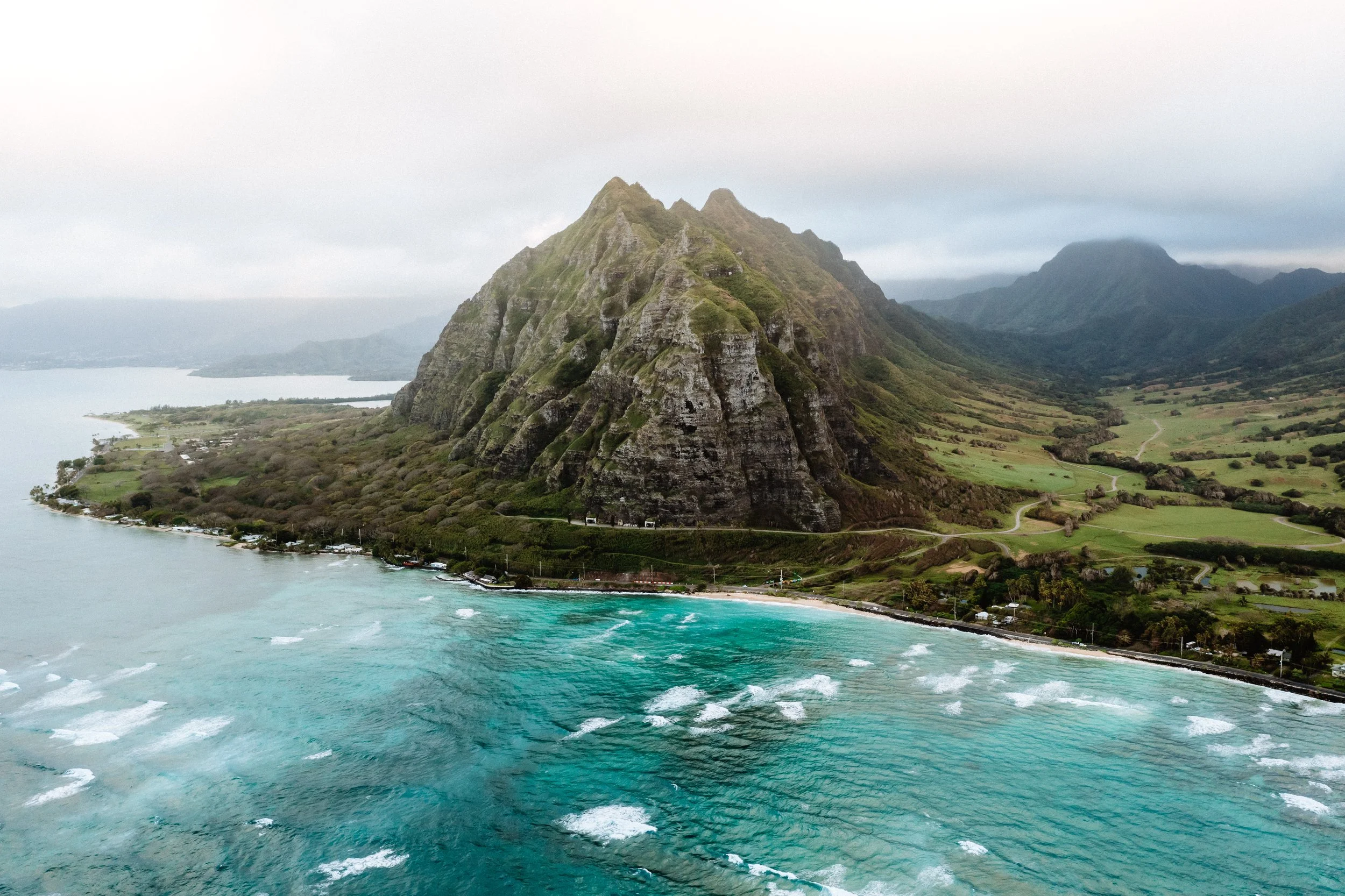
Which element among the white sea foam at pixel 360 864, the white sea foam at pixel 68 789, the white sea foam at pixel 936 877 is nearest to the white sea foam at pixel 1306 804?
the white sea foam at pixel 936 877

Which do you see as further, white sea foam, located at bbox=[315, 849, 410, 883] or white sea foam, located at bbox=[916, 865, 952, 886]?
white sea foam, located at bbox=[315, 849, 410, 883]

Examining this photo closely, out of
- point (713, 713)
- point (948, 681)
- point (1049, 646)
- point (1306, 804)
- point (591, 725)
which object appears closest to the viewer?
point (1306, 804)

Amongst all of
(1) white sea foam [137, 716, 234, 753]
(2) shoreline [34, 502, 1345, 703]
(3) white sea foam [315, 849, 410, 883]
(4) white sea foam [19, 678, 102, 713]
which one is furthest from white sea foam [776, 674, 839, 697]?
(4) white sea foam [19, 678, 102, 713]

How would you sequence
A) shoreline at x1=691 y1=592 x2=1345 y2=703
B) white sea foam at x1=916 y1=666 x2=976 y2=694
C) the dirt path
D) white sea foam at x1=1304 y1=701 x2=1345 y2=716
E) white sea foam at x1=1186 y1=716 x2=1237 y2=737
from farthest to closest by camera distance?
the dirt path < white sea foam at x1=916 y1=666 x2=976 y2=694 < shoreline at x1=691 y1=592 x2=1345 y2=703 < white sea foam at x1=1304 y1=701 x2=1345 y2=716 < white sea foam at x1=1186 y1=716 x2=1237 y2=737

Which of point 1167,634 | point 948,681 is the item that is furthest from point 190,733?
point 1167,634

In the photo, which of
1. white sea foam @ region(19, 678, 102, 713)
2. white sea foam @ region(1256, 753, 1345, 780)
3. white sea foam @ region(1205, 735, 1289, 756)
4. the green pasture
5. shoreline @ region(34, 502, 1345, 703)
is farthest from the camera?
the green pasture

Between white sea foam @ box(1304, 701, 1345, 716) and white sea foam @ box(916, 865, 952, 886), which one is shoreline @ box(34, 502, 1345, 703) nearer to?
white sea foam @ box(1304, 701, 1345, 716)

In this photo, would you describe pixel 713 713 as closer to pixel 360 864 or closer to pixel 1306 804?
pixel 360 864
